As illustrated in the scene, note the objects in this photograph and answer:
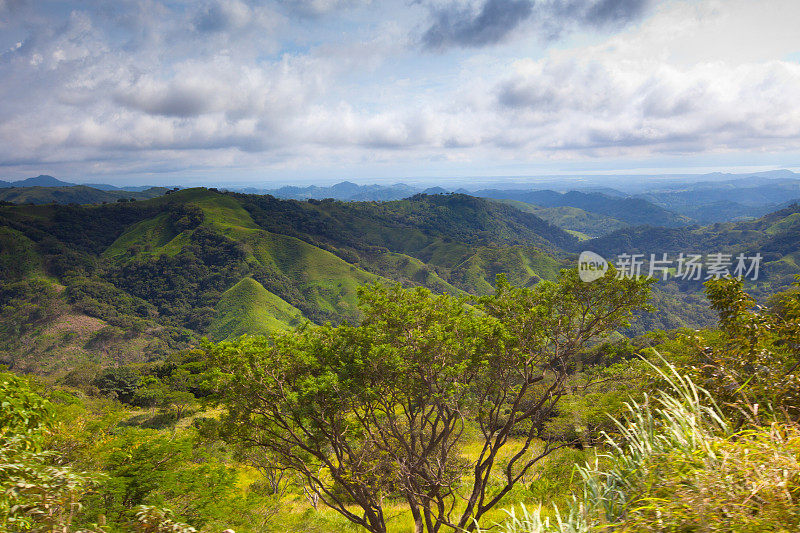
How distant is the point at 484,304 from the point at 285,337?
18.7ft

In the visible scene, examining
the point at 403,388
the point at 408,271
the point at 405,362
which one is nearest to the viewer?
the point at 405,362

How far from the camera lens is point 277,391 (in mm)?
9633

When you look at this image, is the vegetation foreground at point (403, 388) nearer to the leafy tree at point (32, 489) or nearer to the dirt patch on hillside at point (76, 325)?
the leafy tree at point (32, 489)

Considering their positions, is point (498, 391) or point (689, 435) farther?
point (498, 391)

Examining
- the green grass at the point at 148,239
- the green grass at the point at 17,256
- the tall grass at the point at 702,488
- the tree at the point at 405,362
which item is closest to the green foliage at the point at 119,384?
the tree at the point at 405,362

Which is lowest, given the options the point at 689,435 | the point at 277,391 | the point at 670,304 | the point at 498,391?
the point at 670,304

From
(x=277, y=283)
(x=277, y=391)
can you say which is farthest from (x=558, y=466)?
(x=277, y=283)

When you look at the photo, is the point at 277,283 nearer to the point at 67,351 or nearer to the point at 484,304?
the point at 67,351

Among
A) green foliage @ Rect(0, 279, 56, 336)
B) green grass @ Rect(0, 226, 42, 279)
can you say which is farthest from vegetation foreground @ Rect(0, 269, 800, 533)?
green grass @ Rect(0, 226, 42, 279)

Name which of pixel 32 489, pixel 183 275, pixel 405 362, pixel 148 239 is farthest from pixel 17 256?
pixel 32 489

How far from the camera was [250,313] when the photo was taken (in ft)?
367

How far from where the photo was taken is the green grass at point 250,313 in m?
106

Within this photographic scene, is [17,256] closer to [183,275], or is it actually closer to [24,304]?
[24,304]

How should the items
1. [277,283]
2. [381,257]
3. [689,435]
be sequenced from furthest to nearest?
[381,257], [277,283], [689,435]
